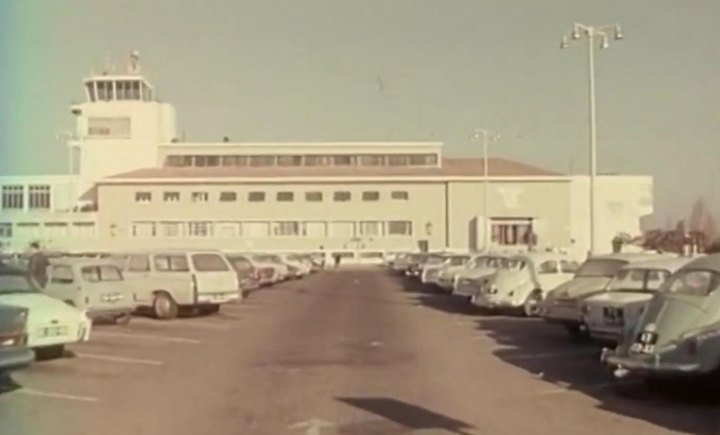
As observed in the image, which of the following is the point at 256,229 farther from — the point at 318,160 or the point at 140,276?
the point at 140,276

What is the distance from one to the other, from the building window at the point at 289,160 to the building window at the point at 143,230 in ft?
51.7

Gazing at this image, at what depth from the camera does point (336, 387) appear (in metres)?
14.6

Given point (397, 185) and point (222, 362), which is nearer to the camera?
point (222, 362)

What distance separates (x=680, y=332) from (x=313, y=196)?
9197cm

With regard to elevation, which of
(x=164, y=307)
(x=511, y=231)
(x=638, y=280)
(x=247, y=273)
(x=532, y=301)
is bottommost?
(x=164, y=307)

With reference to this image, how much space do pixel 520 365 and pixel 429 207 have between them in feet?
284

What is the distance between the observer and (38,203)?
103 m

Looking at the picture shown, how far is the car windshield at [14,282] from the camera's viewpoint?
1723 centimetres

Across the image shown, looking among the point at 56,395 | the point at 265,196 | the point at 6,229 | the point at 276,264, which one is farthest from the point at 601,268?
the point at 265,196

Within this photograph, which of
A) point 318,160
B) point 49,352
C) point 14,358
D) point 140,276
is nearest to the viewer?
point 14,358

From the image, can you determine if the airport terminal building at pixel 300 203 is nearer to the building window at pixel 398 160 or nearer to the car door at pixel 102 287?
the building window at pixel 398 160

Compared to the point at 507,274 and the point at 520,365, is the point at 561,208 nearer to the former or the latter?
the point at 507,274

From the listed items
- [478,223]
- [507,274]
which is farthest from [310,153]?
[507,274]

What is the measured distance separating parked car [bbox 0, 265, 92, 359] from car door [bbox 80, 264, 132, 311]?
4.72 m
